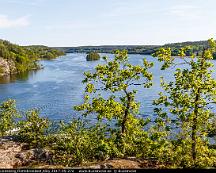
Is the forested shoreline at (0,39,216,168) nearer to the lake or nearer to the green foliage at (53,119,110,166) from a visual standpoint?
the green foliage at (53,119,110,166)

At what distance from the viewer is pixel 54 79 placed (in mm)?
159875

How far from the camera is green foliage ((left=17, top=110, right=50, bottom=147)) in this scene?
37.2 m

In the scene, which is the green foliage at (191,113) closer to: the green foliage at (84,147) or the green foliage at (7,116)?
the green foliage at (84,147)

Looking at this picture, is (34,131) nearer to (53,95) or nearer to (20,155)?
(20,155)

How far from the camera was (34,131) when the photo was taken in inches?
1539

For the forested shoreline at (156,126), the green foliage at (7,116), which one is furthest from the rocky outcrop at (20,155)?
the green foliage at (7,116)

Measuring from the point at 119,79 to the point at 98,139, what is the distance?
5.20 m

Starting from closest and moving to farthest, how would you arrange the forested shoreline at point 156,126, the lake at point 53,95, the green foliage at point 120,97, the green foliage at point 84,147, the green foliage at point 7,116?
the forested shoreline at point 156,126 < the green foliage at point 84,147 < the green foliage at point 120,97 < the green foliage at point 7,116 < the lake at point 53,95

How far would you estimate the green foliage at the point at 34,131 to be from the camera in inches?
1467

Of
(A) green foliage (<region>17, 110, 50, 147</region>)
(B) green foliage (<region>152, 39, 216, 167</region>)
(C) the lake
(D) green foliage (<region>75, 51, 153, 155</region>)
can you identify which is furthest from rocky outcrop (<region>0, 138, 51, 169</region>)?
(C) the lake

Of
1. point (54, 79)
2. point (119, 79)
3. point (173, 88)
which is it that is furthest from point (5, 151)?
point (54, 79)

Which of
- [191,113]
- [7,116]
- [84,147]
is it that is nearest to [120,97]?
[84,147]

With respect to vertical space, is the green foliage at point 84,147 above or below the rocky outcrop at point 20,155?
above

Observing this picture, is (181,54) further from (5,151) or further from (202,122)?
(5,151)
